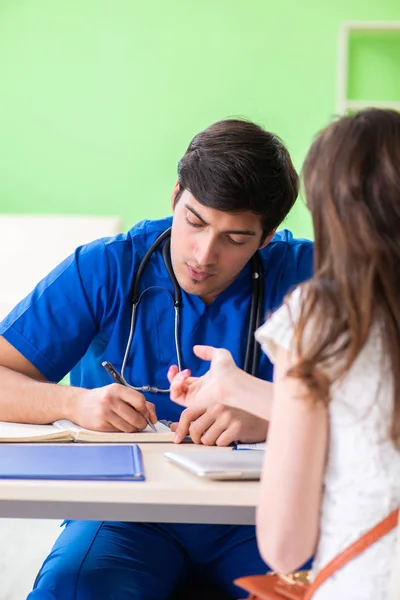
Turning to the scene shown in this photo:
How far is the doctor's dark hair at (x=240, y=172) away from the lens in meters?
1.56

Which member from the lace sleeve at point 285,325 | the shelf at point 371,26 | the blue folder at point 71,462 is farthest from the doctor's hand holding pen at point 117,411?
the shelf at point 371,26

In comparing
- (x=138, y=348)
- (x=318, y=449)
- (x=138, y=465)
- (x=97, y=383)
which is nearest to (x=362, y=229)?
(x=318, y=449)

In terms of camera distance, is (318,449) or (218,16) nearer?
(318,449)

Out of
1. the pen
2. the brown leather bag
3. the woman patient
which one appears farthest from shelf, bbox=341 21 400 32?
the brown leather bag

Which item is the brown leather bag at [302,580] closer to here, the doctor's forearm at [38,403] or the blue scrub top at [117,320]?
the doctor's forearm at [38,403]

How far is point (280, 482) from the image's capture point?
83 centimetres

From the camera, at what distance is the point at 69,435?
1.35m

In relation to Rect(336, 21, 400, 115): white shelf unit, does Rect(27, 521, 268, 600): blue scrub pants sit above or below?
below

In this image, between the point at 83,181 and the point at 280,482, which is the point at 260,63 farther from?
the point at 280,482

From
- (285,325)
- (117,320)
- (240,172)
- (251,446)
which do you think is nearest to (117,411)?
(251,446)

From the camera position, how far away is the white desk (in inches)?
40.4

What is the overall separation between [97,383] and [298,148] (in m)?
2.35

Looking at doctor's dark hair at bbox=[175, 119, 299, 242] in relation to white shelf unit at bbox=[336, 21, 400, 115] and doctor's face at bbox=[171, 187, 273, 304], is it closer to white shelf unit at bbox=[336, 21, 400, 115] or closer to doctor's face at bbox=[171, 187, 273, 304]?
doctor's face at bbox=[171, 187, 273, 304]

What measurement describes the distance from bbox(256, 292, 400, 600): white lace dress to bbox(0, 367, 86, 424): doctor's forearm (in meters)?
0.73
